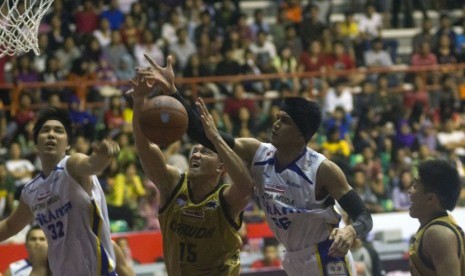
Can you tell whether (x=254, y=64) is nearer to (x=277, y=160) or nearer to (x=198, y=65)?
(x=198, y=65)

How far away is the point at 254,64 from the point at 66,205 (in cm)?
1129

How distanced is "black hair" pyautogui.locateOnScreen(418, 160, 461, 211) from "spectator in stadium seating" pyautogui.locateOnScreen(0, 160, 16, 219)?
7.79m

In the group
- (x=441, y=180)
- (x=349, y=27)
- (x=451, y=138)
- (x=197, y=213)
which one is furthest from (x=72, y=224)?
(x=349, y=27)

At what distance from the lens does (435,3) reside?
77.7 ft

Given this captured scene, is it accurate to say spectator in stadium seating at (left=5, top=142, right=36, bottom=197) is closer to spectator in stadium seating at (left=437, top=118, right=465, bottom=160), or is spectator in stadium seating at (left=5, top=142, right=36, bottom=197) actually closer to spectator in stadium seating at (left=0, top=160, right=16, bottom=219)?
spectator in stadium seating at (left=0, top=160, right=16, bottom=219)

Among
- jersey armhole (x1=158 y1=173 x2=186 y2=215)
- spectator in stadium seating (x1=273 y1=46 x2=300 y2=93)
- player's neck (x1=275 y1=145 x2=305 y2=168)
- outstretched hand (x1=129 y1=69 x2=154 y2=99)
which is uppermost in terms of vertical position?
outstretched hand (x1=129 y1=69 x2=154 y2=99)

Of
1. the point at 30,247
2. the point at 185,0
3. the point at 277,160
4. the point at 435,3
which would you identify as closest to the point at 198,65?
the point at 185,0

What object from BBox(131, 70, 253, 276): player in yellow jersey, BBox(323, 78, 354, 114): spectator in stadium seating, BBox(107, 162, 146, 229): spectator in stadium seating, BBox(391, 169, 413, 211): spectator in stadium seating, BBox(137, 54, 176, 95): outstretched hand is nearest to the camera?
BBox(137, 54, 176, 95): outstretched hand

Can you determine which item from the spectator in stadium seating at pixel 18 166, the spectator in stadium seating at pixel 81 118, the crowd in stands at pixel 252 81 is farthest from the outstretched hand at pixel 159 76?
the spectator in stadium seating at pixel 81 118

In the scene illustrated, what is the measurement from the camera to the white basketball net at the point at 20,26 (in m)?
9.01

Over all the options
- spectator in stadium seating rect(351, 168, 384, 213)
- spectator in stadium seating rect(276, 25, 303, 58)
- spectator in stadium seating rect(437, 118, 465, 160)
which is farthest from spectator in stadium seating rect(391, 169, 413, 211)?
spectator in stadium seating rect(276, 25, 303, 58)

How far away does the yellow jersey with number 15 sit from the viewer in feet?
27.5

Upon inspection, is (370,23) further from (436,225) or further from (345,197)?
(436,225)

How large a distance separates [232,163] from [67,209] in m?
1.22
